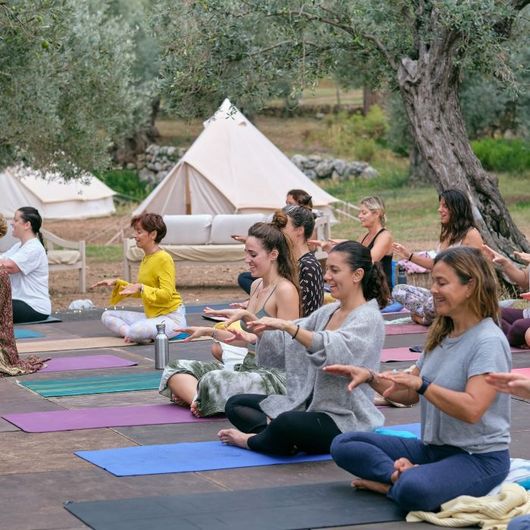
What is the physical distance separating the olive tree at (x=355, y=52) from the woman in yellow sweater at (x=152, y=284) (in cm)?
371

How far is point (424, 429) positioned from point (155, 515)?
3.77ft

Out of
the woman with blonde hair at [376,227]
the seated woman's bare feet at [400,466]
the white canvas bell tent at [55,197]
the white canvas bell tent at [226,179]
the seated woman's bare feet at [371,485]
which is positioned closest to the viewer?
the seated woman's bare feet at [400,466]

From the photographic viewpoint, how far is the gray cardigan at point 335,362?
5.35 meters

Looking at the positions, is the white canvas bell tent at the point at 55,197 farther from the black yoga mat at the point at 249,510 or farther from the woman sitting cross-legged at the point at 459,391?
the woman sitting cross-legged at the point at 459,391

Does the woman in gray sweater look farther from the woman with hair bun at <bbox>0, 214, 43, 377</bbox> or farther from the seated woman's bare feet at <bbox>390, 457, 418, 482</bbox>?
the woman with hair bun at <bbox>0, 214, 43, 377</bbox>

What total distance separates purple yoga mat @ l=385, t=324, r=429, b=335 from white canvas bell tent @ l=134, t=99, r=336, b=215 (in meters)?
8.08

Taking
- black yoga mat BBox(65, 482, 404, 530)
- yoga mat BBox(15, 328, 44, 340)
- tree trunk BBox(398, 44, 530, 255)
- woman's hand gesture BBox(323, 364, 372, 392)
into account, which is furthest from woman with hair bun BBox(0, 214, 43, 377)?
tree trunk BBox(398, 44, 530, 255)

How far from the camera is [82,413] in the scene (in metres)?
7.14

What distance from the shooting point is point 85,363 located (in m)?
9.18

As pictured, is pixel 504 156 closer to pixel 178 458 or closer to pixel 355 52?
pixel 355 52

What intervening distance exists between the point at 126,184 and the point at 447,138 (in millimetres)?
19478

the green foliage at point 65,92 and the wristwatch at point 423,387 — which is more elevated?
the green foliage at point 65,92

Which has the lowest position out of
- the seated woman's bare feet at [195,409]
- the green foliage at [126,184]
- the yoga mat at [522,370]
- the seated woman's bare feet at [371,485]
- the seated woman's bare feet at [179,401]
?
the green foliage at [126,184]

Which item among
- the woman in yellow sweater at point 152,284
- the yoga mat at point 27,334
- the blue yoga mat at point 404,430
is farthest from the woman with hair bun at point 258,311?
the yoga mat at point 27,334
